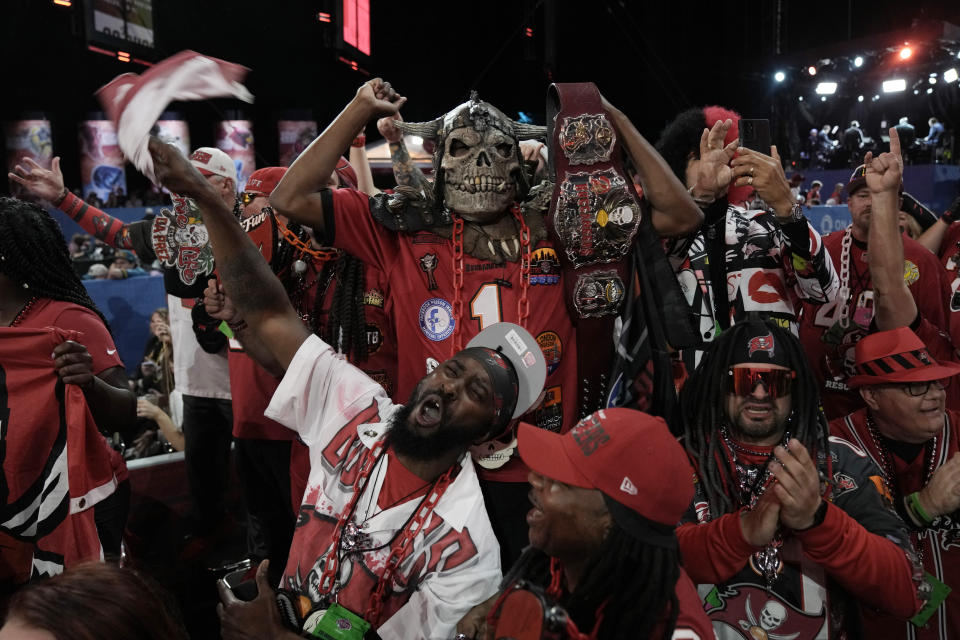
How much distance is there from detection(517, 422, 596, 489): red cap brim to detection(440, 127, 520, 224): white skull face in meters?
1.04

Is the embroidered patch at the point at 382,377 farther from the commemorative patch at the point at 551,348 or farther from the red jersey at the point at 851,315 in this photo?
the red jersey at the point at 851,315

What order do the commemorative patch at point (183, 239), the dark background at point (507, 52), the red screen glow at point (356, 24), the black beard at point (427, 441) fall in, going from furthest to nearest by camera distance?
the dark background at point (507, 52) → the red screen glow at point (356, 24) → the commemorative patch at point (183, 239) → the black beard at point (427, 441)

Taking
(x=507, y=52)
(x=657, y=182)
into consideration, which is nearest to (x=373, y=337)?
(x=657, y=182)

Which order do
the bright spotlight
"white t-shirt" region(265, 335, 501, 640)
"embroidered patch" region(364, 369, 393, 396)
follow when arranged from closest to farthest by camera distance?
"white t-shirt" region(265, 335, 501, 640) → "embroidered patch" region(364, 369, 393, 396) → the bright spotlight

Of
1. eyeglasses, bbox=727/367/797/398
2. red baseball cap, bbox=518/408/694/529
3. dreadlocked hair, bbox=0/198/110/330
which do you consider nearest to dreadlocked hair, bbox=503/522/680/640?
red baseball cap, bbox=518/408/694/529

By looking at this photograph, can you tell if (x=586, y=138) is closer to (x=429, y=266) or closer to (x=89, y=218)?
(x=429, y=266)

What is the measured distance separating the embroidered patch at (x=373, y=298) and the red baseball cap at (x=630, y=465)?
4.55 feet

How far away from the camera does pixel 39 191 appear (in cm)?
397

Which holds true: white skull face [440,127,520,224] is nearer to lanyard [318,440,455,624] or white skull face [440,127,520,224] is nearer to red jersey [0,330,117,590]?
lanyard [318,440,455,624]

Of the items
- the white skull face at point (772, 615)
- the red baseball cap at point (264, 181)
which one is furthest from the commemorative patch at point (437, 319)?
the white skull face at point (772, 615)

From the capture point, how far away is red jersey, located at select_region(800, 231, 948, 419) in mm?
3668

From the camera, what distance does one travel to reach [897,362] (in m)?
2.85

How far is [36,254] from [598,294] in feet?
6.39

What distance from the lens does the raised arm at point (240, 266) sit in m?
2.18
